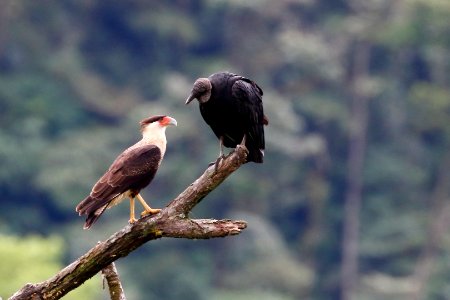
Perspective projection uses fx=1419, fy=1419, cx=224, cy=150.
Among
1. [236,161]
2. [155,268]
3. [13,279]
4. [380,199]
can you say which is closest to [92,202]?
[236,161]

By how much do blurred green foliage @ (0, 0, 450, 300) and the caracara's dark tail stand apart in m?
27.7

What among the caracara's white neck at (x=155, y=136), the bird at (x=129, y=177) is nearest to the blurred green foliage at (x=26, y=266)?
the caracara's white neck at (x=155, y=136)

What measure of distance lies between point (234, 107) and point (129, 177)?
798 millimetres

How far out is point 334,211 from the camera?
143ft

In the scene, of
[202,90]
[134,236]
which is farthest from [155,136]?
[134,236]

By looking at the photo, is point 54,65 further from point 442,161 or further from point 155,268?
point 442,161

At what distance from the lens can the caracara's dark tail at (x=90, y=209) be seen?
838 cm

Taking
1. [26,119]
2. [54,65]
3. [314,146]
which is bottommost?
[314,146]

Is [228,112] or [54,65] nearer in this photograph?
[228,112]

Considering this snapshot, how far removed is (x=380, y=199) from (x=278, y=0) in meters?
7.33

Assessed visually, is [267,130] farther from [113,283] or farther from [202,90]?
[113,283]

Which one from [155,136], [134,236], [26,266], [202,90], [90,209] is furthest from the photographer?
[26,266]

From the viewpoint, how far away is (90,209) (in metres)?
8.41

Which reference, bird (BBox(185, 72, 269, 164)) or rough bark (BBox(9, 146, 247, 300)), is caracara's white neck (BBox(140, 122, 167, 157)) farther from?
rough bark (BBox(9, 146, 247, 300))
